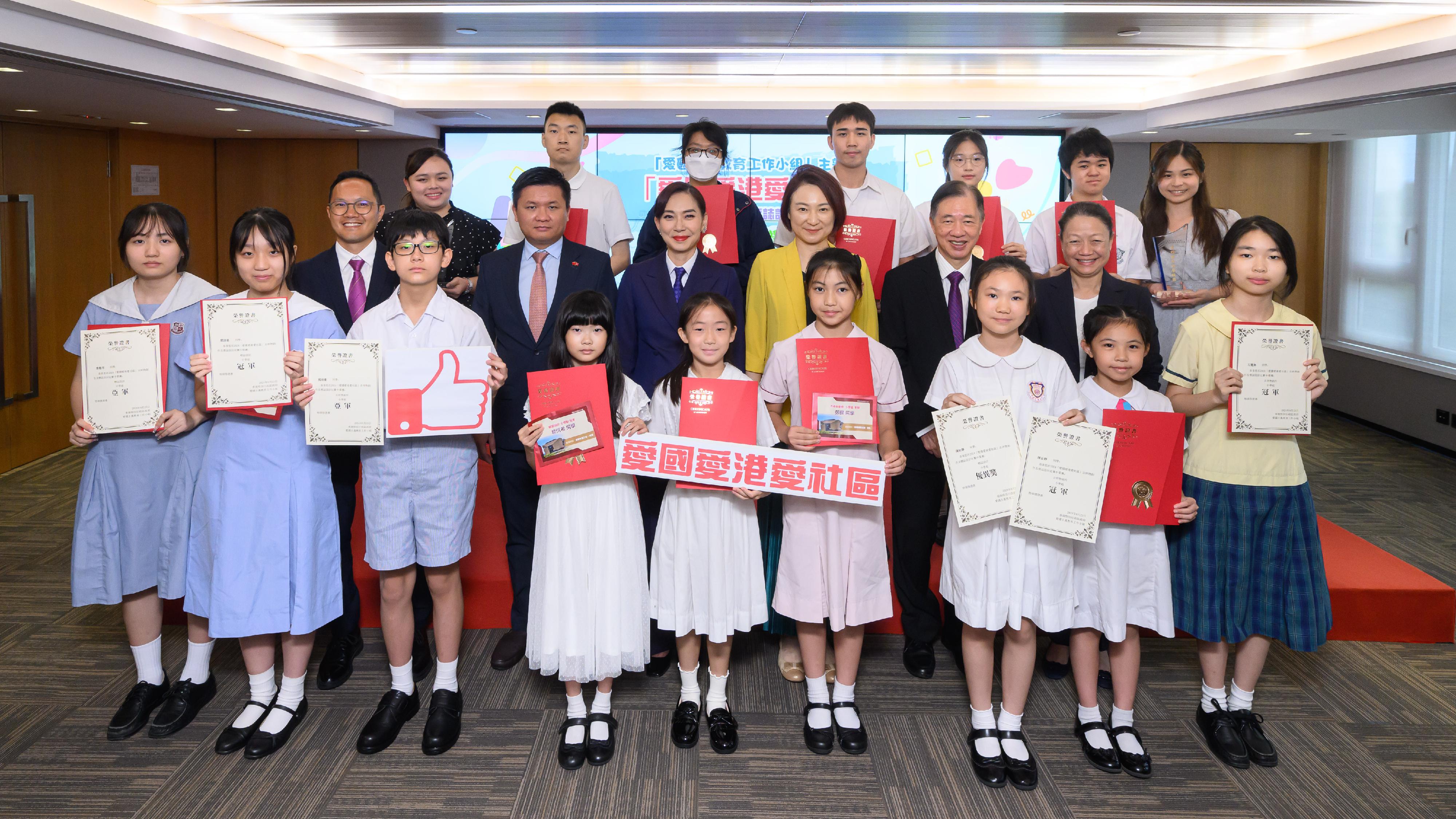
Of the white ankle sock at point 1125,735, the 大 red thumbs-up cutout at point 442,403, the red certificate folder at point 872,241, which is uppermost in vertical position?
the red certificate folder at point 872,241

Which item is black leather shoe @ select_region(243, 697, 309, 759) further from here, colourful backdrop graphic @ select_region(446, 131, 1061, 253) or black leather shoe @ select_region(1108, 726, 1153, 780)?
colourful backdrop graphic @ select_region(446, 131, 1061, 253)

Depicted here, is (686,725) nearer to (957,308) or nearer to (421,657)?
(421,657)

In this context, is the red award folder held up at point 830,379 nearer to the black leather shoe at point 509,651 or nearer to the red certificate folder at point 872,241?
the red certificate folder at point 872,241

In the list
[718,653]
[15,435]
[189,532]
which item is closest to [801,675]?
[718,653]

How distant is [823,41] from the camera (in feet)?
18.7

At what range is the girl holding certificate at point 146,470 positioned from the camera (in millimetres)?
2723

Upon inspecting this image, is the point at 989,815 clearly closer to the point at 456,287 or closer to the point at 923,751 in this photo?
the point at 923,751

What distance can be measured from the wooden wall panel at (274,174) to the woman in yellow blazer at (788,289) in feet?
22.4

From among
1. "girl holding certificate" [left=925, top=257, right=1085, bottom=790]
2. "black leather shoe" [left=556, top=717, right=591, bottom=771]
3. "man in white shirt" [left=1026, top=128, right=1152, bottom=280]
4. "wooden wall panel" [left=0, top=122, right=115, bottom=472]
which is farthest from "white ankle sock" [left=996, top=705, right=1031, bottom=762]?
"wooden wall panel" [left=0, top=122, right=115, bottom=472]

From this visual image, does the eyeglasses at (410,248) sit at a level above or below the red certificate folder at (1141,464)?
above

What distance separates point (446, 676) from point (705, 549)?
0.96 m

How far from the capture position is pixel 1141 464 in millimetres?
2488

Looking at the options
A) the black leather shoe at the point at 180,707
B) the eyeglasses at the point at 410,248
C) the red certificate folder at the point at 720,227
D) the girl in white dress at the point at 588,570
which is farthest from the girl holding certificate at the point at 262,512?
the red certificate folder at the point at 720,227

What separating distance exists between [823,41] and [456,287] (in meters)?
3.28
